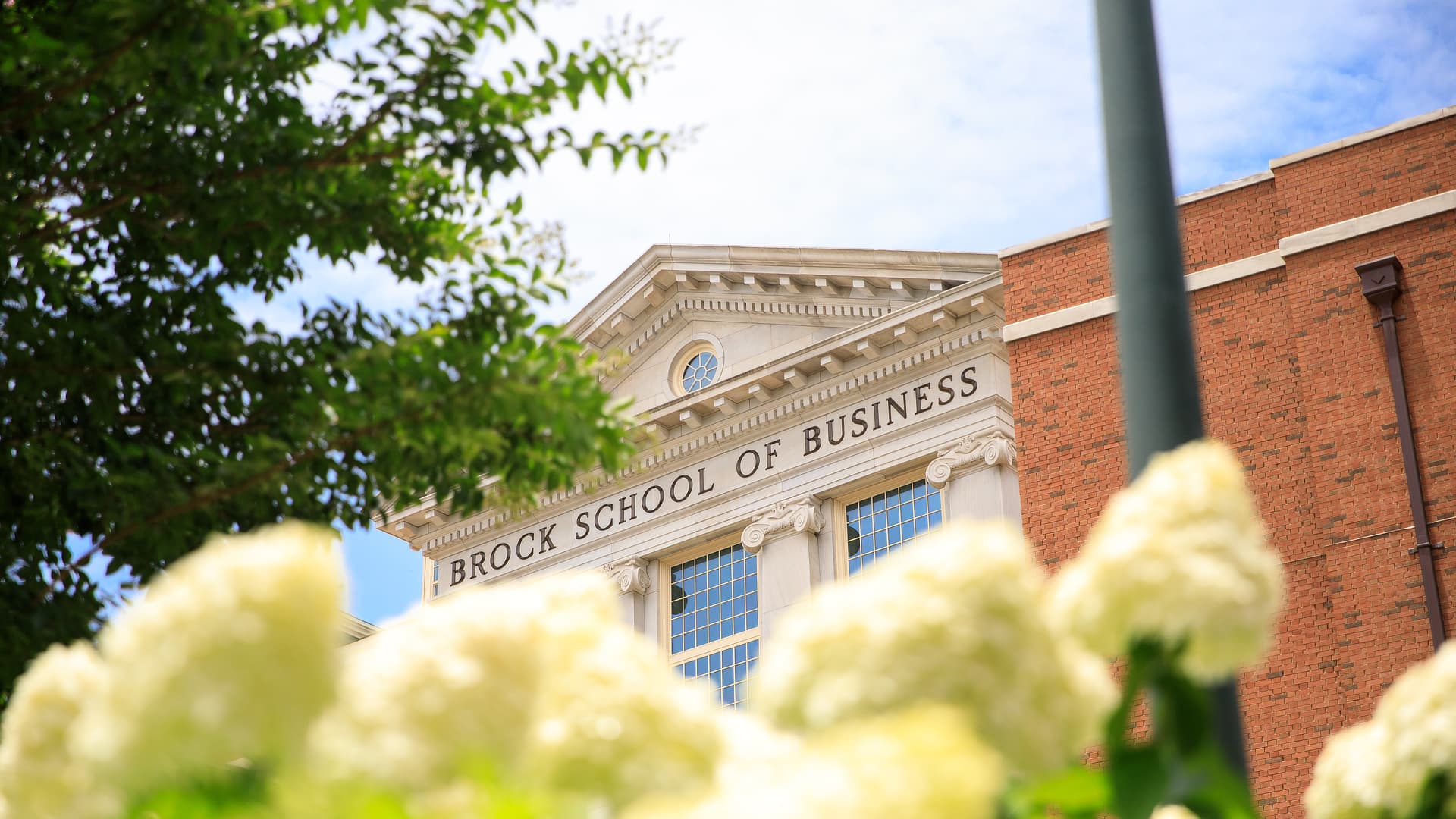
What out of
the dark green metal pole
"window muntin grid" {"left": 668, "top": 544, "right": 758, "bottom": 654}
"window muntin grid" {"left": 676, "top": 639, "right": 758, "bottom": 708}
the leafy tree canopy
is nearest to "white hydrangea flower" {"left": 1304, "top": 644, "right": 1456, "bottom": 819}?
the dark green metal pole

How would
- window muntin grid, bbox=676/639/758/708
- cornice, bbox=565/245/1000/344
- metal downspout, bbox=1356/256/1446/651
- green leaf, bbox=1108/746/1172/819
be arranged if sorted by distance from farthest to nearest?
1. cornice, bbox=565/245/1000/344
2. window muntin grid, bbox=676/639/758/708
3. metal downspout, bbox=1356/256/1446/651
4. green leaf, bbox=1108/746/1172/819

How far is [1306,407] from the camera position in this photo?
A: 17.9 metres

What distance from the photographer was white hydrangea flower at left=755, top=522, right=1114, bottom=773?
172 centimetres

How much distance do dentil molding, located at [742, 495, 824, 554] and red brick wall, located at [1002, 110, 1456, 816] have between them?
3.64 metres

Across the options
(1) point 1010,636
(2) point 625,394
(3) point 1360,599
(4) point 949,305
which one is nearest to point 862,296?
(4) point 949,305

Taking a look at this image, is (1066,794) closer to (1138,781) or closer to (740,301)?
(1138,781)

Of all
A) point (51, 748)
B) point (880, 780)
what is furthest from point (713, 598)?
point (880, 780)

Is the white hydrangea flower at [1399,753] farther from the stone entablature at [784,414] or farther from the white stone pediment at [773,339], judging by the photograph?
the stone entablature at [784,414]

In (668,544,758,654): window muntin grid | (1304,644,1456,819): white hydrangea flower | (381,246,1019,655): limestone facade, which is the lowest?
(1304,644,1456,819): white hydrangea flower

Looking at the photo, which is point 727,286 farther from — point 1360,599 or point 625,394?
point 1360,599

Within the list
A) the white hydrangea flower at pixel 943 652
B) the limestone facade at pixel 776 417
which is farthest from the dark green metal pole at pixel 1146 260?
the limestone facade at pixel 776 417

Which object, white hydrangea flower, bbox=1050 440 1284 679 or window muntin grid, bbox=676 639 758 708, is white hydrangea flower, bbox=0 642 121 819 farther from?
window muntin grid, bbox=676 639 758 708

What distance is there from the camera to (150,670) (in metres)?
1.60

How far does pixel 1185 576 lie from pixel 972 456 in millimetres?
18997
